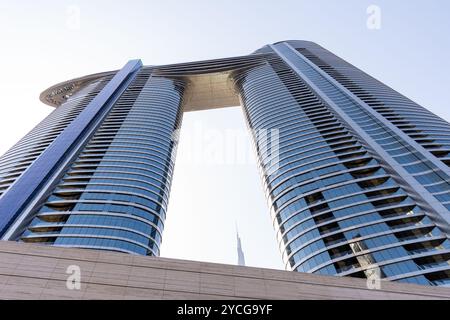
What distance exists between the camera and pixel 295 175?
73938 millimetres

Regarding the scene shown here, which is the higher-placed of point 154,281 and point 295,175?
point 295,175

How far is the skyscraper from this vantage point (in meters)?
56.2

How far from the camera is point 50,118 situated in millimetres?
106062

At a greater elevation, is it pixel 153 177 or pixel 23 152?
pixel 23 152

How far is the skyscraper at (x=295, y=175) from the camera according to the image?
5619 cm

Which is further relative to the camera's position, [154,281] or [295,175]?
[295,175]

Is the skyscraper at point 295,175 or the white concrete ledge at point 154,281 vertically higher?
the skyscraper at point 295,175

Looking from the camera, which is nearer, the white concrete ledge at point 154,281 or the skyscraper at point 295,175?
the white concrete ledge at point 154,281

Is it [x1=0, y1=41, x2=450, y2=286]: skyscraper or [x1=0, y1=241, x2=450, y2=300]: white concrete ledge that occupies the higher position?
[x1=0, y1=41, x2=450, y2=286]: skyscraper

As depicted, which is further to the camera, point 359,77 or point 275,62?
point 275,62

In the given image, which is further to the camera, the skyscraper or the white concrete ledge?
the skyscraper
